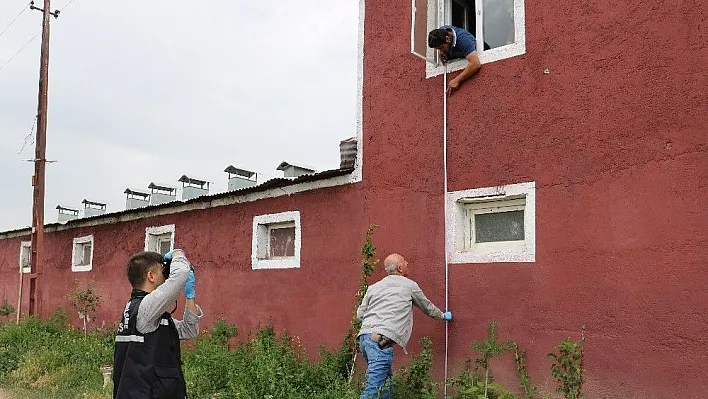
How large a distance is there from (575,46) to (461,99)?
126cm

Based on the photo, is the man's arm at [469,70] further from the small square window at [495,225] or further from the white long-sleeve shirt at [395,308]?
the white long-sleeve shirt at [395,308]

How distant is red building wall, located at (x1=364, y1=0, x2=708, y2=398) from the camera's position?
5.51 meters

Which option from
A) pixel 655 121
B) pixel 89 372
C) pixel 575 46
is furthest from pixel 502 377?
pixel 89 372

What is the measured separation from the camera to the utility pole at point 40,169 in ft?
46.5

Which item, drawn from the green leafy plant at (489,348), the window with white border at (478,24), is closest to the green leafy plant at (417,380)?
the green leafy plant at (489,348)

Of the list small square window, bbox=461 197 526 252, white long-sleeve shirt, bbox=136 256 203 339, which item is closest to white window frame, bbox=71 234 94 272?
small square window, bbox=461 197 526 252

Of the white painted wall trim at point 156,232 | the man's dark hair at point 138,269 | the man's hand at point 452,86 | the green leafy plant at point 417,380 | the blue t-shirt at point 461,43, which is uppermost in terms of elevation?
the blue t-shirt at point 461,43

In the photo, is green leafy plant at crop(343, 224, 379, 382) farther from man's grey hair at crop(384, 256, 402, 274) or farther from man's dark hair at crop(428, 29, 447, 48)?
man's dark hair at crop(428, 29, 447, 48)

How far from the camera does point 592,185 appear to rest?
6.04 metres

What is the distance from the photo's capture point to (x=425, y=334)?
7.11 metres

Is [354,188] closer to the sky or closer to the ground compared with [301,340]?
closer to the sky

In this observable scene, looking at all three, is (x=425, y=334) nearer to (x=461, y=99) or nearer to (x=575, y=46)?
(x=461, y=99)

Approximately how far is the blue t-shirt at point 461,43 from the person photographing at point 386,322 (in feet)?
7.91

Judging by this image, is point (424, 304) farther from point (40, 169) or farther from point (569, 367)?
point (40, 169)
